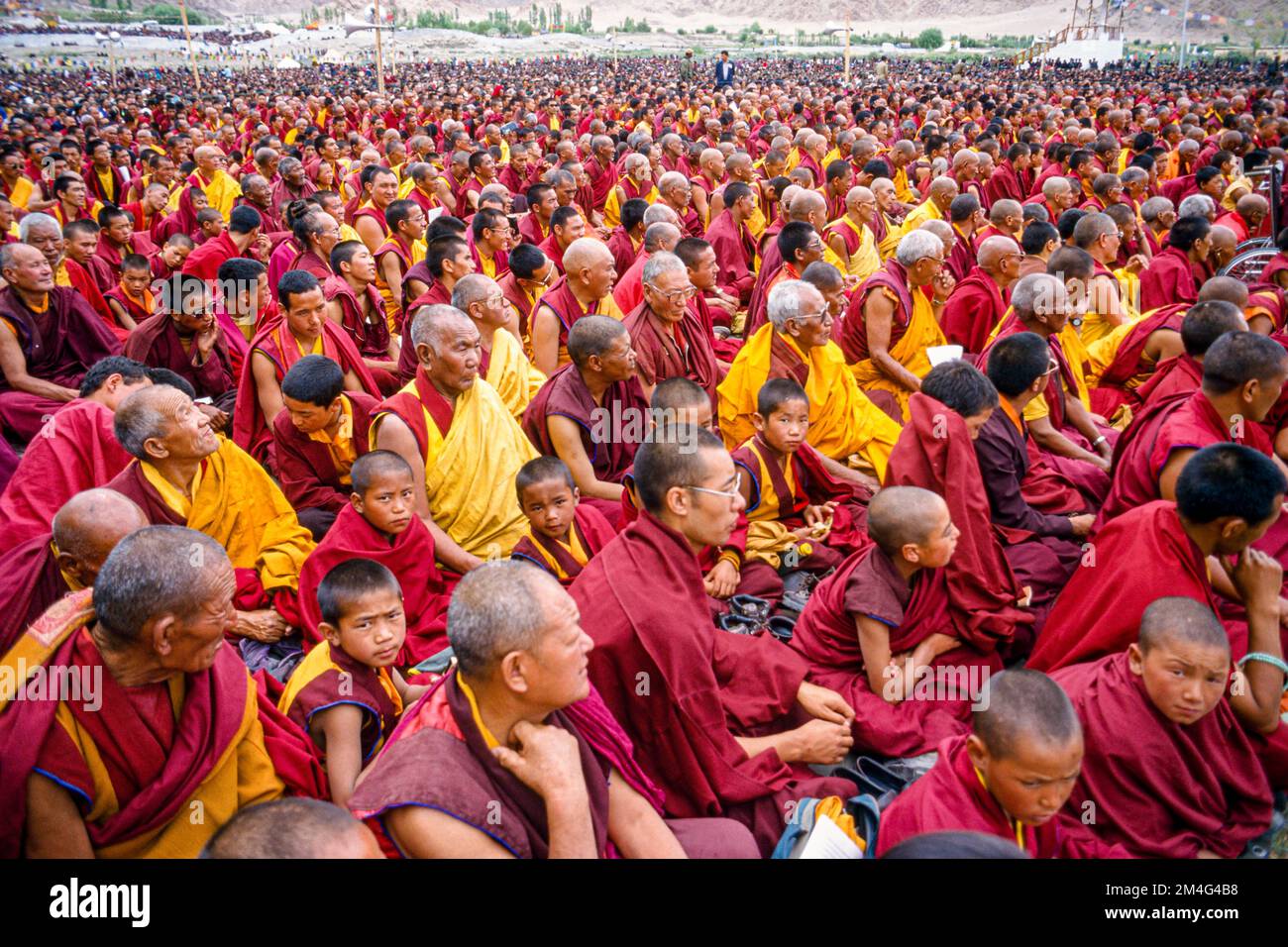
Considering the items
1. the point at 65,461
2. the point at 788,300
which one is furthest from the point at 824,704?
the point at 65,461

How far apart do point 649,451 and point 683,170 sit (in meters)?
10.6

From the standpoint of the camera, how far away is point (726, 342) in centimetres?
697

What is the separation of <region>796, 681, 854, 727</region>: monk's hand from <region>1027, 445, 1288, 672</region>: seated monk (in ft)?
2.52

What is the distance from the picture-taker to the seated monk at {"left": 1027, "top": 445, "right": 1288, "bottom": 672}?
2.87 m

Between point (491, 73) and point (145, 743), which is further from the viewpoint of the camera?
point (491, 73)

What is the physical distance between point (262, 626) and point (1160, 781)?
336 centimetres

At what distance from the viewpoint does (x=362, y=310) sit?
6.77 m

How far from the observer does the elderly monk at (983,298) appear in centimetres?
619

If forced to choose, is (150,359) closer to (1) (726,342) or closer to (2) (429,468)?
(2) (429,468)

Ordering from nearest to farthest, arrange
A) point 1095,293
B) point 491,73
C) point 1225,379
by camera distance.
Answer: point 1225,379, point 1095,293, point 491,73

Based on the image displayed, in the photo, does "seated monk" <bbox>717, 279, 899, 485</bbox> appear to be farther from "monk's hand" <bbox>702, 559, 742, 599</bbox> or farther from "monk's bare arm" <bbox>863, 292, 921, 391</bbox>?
"monk's hand" <bbox>702, 559, 742, 599</bbox>

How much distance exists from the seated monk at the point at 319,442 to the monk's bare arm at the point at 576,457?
958 millimetres

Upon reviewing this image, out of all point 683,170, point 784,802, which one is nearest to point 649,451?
point 784,802
